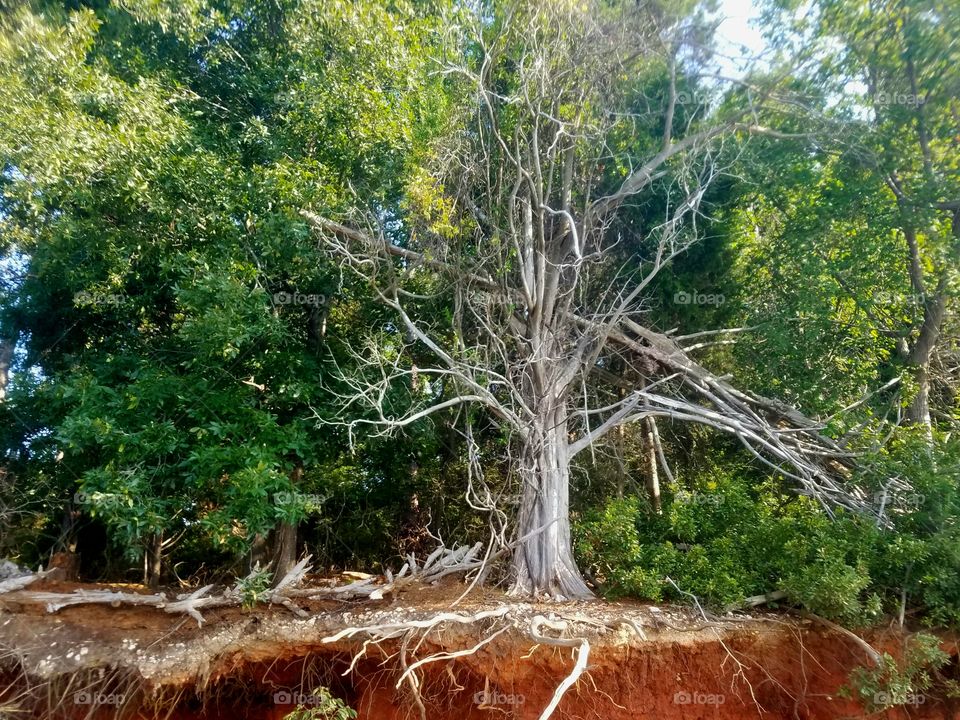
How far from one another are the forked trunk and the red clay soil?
2.39ft

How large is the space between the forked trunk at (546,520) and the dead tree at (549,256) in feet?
0.09

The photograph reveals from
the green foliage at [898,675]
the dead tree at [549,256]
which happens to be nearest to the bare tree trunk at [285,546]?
the dead tree at [549,256]

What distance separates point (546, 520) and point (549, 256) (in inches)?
169

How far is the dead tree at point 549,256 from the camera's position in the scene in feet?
31.4

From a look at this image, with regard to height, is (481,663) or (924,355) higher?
(924,355)

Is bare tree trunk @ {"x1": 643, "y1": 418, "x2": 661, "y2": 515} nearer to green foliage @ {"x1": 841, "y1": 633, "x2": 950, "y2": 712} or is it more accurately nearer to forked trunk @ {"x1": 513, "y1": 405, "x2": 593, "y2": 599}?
forked trunk @ {"x1": 513, "y1": 405, "x2": 593, "y2": 599}

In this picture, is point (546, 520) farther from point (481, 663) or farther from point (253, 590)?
point (253, 590)

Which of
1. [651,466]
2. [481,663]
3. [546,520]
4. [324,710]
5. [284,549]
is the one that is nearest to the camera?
[324,710]

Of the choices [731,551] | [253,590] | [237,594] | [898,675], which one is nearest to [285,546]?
[237,594]

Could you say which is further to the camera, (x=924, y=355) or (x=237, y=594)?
(x=924, y=355)

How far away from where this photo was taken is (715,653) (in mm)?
7902

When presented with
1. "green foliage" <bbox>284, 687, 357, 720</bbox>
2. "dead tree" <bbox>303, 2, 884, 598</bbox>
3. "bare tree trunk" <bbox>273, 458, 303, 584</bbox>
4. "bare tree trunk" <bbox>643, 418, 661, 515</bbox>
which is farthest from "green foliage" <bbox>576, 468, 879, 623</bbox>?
"bare tree trunk" <bbox>273, 458, 303, 584</bbox>

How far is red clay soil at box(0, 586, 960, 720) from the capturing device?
7.58 meters

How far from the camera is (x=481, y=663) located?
25.7 ft
